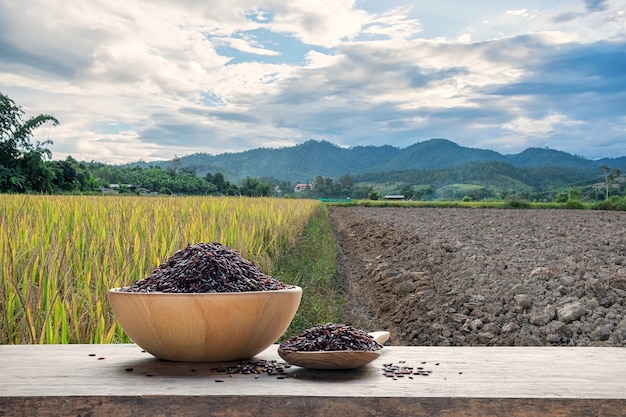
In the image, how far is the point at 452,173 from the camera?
108m

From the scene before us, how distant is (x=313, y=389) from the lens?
1886 mm

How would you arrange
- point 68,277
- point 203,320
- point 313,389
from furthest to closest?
point 68,277 → point 203,320 → point 313,389

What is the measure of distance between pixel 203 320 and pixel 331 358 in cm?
41

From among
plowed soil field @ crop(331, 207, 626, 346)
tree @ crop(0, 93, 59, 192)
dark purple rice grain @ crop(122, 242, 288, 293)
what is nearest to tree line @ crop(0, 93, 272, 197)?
tree @ crop(0, 93, 59, 192)

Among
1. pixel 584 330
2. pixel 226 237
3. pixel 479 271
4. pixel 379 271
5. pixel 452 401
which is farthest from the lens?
pixel 379 271

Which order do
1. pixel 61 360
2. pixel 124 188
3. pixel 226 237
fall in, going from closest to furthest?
pixel 61 360, pixel 226 237, pixel 124 188

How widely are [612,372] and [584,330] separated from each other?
462 cm

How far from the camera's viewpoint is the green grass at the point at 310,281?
22.1 ft

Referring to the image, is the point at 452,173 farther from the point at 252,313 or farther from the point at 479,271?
the point at 252,313

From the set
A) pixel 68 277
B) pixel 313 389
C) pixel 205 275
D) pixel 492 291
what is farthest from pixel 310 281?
pixel 313 389

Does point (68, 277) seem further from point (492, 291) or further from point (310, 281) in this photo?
point (492, 291)

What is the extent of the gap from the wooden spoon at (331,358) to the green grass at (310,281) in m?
3.72

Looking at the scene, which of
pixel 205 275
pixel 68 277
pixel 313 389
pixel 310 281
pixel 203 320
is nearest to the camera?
pixel 313 389

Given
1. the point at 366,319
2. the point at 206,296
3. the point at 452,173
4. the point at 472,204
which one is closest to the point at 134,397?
the point at 206,296
